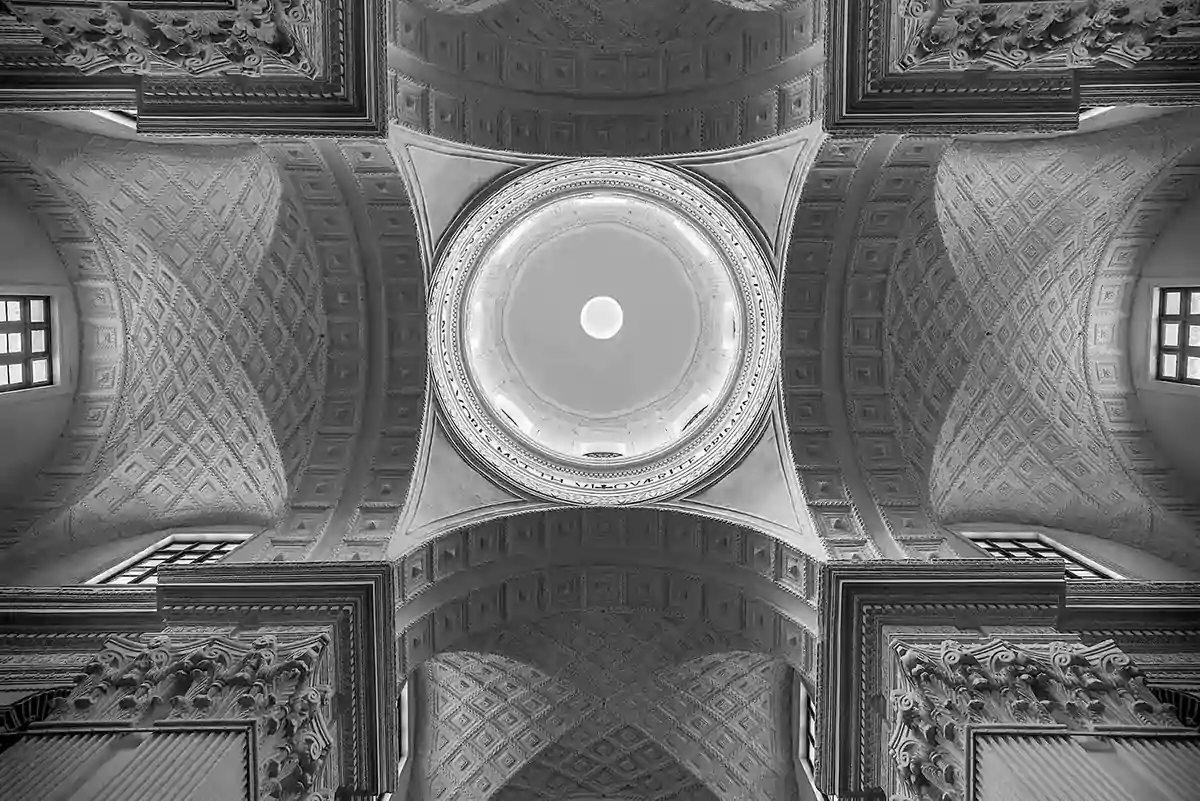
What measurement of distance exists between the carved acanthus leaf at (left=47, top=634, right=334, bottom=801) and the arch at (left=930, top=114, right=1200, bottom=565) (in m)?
12.5

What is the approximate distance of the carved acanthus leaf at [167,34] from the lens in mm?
8055

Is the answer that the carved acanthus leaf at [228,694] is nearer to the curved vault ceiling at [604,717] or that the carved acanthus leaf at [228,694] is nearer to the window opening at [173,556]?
the window opening at [173,556]

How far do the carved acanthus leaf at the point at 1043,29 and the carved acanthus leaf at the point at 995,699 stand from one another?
25.0 ft

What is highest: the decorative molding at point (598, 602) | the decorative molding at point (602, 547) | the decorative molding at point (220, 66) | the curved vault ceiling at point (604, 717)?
the decorative molding at point (220, 66)

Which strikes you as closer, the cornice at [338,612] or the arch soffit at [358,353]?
the cornice at [338,612]

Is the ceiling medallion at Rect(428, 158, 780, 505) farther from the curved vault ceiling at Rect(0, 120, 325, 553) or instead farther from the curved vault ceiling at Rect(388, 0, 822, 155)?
the curved vault ceiling at Rect(0, 120, 325, 553)

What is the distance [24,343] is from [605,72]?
38.9 ft

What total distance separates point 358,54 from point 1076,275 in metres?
14.4

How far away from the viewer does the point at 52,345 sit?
1327 centimetres

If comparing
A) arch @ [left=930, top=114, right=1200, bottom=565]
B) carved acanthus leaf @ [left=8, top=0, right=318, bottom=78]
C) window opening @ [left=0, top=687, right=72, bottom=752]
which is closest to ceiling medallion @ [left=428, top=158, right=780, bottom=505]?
arch @ [left=930, top=114, right=1200, bottom=565]

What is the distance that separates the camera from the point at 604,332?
79.6 ft

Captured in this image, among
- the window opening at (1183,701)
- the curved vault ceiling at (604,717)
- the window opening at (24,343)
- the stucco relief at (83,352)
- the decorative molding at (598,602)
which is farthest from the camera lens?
the curved vault ceiling at (604,717)

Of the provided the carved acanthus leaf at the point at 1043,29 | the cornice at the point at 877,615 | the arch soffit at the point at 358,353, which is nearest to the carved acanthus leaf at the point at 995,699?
the cornice at the point at 877,615

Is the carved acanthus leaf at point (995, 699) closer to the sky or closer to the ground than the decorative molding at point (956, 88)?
closer to the ground
